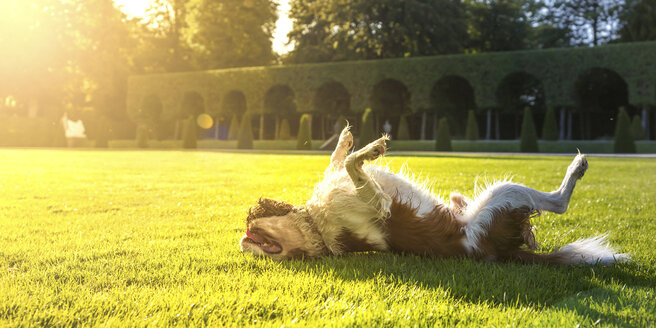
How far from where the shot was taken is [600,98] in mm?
28344

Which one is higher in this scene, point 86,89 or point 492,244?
point 86,89

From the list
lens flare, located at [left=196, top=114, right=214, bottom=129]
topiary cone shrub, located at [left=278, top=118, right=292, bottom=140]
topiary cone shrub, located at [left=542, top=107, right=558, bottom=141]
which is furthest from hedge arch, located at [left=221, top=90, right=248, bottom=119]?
topiary cone shrub, located at [left=542, top=107, right=558, bottom=141]

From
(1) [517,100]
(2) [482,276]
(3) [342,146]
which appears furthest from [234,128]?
(2) [482,276]

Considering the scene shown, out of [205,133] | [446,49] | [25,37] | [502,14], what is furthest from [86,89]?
[502,14]

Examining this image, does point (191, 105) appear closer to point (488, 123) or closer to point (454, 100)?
point (454, 100)

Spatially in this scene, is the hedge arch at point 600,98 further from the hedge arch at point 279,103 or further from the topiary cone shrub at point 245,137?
the topiary cone shrub at point 245,137

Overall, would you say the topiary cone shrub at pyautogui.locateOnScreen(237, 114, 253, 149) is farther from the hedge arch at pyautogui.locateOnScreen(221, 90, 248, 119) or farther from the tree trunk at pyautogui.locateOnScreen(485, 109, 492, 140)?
the tree trunk at pyautogui.locateOnScreen(485, 109, 492, 140)

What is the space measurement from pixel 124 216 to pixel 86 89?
1829 inches

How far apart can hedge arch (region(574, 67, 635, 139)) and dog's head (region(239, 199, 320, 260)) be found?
26.5 m

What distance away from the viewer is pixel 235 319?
2.14m

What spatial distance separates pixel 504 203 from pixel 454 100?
2906cm

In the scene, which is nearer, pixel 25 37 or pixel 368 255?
pixel 368 255

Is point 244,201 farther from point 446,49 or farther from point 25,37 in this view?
point 25,37

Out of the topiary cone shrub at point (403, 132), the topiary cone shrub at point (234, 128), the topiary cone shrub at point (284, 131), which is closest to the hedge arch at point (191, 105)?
the topiary cone shrub at point (234, 128)
